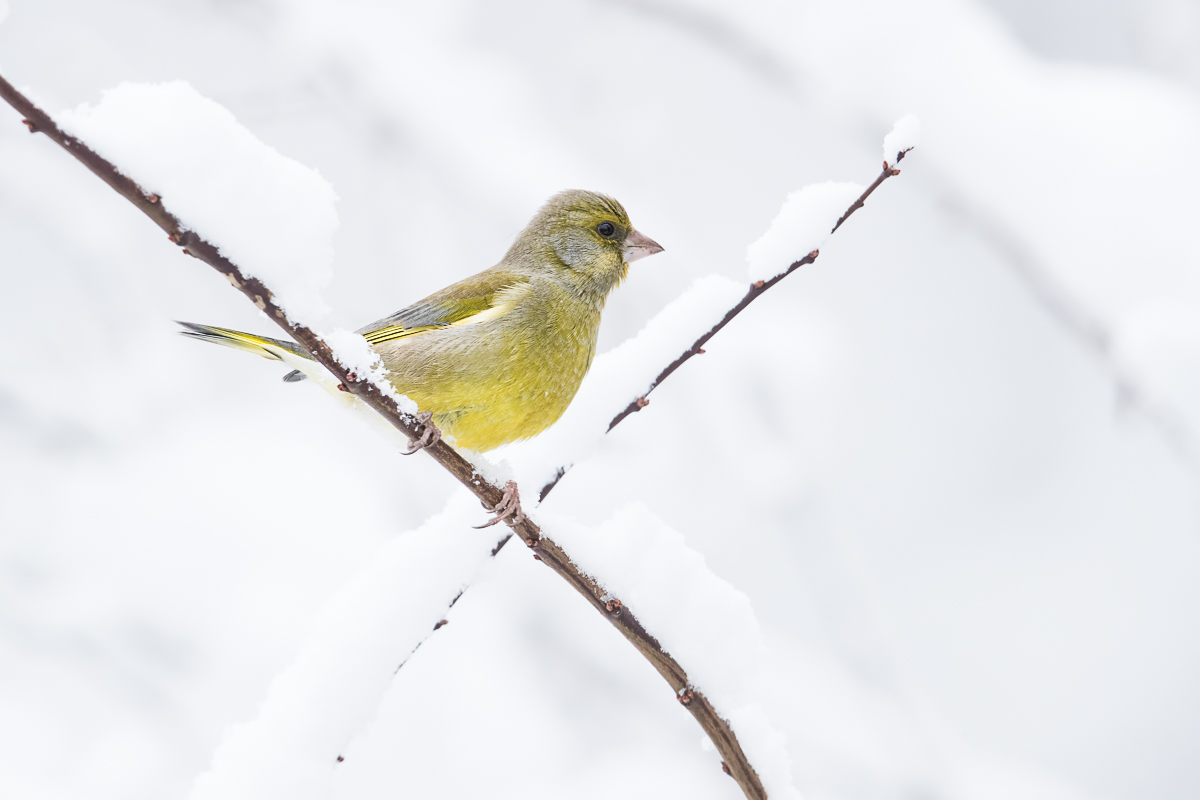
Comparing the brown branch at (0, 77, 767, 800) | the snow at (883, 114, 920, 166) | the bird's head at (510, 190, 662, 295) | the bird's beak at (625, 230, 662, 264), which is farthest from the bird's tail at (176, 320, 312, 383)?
the snow at (883, 114, 920, 166)

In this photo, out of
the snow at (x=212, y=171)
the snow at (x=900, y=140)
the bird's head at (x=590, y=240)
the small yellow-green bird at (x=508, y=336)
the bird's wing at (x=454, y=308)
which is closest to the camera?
the snow at (x=212, y=171)

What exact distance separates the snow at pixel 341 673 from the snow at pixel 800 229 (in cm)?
87

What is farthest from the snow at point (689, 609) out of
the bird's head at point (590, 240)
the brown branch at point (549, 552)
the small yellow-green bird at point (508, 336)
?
the bird's head at point (590, 240)

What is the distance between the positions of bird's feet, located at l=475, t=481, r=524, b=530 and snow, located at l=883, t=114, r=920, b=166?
102 centimetres

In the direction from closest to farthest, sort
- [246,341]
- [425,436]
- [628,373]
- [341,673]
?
[425,436] < [341,673] < [628,373] < [246,341]

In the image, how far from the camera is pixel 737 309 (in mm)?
1991

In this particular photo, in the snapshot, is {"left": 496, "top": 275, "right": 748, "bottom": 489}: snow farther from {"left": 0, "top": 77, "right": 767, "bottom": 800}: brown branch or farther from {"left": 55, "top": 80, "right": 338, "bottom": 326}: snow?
{"left": 55, "top": 80, "right": 338, "bottom": 326}: snow

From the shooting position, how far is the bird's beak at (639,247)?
10.8ft

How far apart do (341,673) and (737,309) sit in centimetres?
121

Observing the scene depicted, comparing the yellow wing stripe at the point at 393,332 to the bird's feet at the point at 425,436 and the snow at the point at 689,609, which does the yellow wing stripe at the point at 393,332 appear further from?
the snow at the point at 689,609

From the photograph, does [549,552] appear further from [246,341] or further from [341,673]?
[246,341]

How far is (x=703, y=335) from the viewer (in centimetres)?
204

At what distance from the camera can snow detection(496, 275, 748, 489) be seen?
6.80ft

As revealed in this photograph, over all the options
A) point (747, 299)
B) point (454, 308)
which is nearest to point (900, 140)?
point (747, 299)
